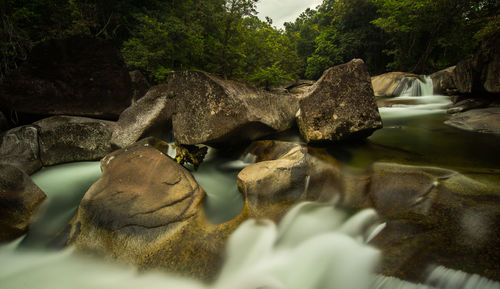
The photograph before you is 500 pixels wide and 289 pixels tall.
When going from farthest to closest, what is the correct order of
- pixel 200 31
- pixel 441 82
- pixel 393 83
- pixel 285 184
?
pixel 393 83 < pixel 441 82 < pixel 200 31 < pixel 285 184

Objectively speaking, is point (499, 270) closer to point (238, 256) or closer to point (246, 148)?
point (238, 256)

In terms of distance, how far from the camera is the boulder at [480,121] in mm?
4596

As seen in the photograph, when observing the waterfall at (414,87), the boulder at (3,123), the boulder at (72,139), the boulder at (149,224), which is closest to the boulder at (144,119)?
the boulder at (72,139)

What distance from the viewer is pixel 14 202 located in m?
2.71

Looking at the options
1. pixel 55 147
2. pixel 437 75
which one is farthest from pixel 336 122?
pixel 437 75

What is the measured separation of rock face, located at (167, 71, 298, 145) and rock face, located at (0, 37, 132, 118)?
9.30 ft

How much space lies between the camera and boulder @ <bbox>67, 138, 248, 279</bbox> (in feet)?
7.12

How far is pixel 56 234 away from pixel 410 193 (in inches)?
176

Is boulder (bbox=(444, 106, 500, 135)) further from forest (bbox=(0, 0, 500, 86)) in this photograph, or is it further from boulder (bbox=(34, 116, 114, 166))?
boulder (bbox=(34, 116, 114, 166))

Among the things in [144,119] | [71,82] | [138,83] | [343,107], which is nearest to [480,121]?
[343,107]

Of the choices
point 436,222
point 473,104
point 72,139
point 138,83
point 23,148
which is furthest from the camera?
point 138,83

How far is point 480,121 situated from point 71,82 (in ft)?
33.3

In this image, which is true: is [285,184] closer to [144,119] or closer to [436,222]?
[436,222]

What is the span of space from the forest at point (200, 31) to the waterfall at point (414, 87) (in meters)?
2.94
